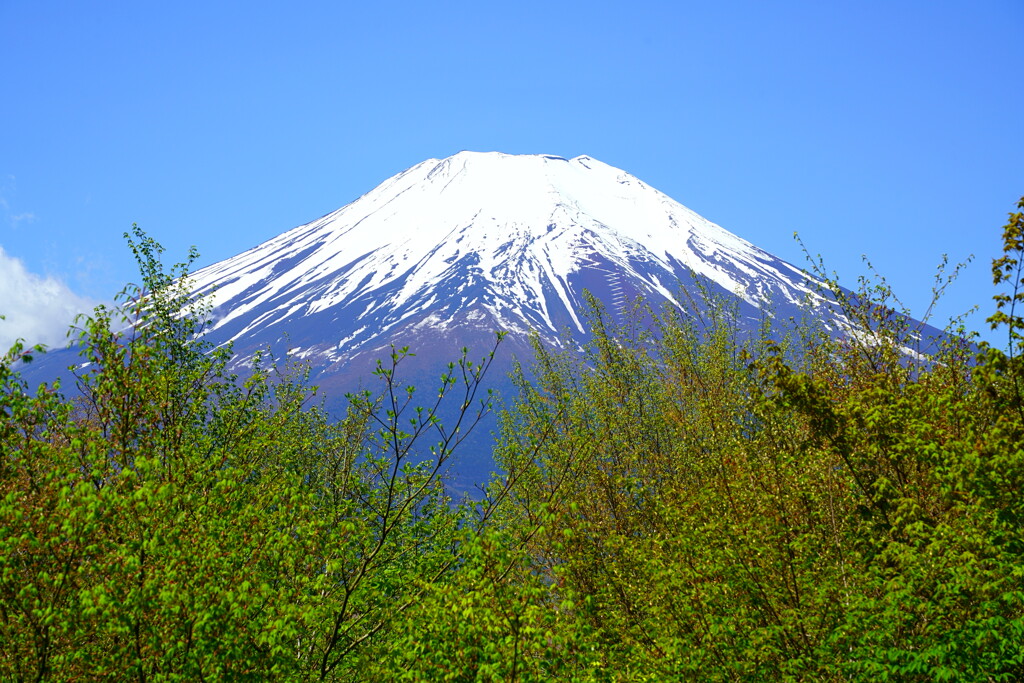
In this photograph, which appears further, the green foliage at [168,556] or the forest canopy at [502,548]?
the forest canopy at [502,548]

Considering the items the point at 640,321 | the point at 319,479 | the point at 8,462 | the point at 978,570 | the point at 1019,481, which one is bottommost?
the point at 978,570

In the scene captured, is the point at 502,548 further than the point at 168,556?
Yes

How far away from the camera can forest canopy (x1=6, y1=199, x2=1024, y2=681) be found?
7.70m

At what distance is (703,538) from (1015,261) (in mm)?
5111

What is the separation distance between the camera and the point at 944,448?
1005cm

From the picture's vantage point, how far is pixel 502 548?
896 centimetres

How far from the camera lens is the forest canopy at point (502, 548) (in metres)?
7.70

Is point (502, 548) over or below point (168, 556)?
below

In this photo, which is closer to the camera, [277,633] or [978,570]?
[277,633]

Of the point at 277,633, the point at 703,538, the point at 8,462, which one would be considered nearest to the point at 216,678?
the point at 277,633

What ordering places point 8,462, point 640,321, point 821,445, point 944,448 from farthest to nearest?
point 640,321
point 821,445
point 944,448
point 8,462

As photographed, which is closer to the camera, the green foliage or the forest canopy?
the green foliage

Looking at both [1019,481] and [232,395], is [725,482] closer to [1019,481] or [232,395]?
[1019,481]

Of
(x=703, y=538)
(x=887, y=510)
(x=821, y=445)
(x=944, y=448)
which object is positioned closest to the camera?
(x=944, y=448)
